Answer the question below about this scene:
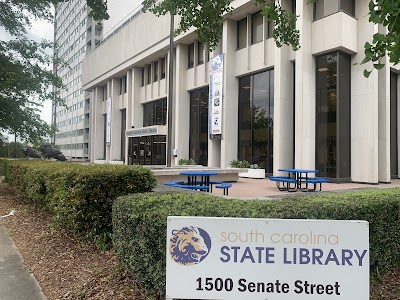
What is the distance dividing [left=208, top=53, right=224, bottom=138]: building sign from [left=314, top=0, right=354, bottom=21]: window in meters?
7.01

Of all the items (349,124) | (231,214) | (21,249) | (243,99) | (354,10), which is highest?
(354,10)

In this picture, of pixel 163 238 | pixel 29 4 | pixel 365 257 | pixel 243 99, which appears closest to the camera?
pixel 365 257

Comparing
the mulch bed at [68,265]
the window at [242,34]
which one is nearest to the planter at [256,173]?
the window at [242,34]

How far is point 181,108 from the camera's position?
29312 millimetres

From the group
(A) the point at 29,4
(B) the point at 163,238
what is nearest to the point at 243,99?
(A) the point at 29,4

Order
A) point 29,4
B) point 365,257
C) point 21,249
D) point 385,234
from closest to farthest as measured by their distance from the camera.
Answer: point 365,257, point 385,234, point 21,249, point 29,4

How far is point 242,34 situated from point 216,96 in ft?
15.4

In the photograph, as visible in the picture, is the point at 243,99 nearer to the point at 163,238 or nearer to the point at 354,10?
the point at 354,10

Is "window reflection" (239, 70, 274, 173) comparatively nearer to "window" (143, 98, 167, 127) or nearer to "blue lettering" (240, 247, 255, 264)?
"window" (143, 98, 167, 127)

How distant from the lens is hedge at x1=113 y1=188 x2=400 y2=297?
2998 mm

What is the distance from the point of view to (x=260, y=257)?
7.66ft

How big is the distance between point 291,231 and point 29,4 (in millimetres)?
12205

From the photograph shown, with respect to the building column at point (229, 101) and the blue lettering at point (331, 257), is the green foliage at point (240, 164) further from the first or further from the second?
the blue lettering at point (331, 257)

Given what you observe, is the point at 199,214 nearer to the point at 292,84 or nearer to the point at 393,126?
the point at 292,84
